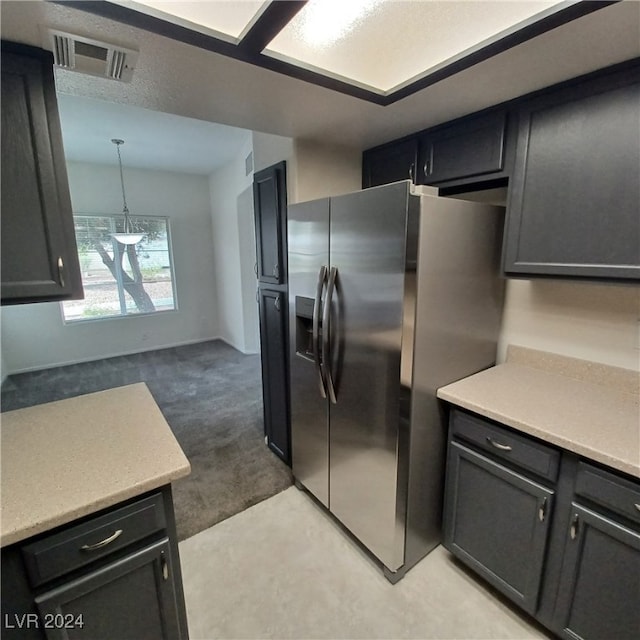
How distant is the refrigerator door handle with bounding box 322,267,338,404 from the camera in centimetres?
168

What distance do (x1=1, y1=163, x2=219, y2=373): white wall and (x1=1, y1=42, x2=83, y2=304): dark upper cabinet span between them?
14.6 ft

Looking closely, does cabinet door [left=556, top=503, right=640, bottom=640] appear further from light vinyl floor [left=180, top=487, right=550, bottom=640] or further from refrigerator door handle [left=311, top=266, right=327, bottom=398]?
refrigerator door handle [left=311, top=266, right=327, bottom=398]

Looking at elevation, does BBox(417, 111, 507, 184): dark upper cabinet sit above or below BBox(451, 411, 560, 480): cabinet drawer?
above

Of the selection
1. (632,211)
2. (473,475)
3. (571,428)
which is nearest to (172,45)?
(632,211)

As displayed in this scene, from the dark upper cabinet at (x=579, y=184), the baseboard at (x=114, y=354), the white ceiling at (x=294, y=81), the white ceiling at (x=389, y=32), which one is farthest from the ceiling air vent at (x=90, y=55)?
the baseboard at (x=114, y=354)

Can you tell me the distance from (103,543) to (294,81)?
1746 millimetres

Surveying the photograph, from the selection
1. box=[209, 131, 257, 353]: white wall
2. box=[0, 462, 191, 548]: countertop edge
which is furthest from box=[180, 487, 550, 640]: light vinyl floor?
box=[209, 131, 257, 353]: white wall

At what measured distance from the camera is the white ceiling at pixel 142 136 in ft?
10.0

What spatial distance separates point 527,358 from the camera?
189 centimetres

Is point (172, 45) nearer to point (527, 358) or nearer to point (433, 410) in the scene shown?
point (433, 410)

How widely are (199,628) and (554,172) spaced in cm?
252

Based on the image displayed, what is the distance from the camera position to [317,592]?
1647 mm

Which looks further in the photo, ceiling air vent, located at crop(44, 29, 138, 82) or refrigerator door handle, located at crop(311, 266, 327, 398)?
refrigerator door handle, located at crop(311, 266, 327, 398)

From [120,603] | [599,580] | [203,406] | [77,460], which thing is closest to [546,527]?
[599,580]
